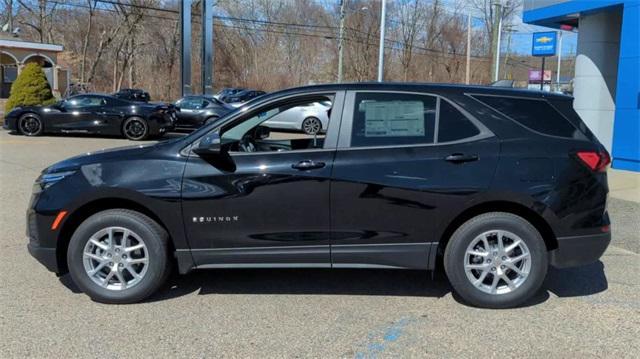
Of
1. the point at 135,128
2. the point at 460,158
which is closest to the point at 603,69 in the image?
the point at 460,158

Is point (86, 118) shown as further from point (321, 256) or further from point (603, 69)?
point (321, 256)

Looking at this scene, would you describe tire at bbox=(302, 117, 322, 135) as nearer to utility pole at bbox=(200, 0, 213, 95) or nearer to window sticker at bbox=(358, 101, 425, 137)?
utility pole at bbox=(200, 0, 213, 95)

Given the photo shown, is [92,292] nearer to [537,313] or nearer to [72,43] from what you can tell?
[537,313]

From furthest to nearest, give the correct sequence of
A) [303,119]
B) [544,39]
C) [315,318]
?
[544,39], [303,119], [315,318]

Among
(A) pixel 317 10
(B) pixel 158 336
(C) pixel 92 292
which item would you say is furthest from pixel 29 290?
(A) pixel 317 10

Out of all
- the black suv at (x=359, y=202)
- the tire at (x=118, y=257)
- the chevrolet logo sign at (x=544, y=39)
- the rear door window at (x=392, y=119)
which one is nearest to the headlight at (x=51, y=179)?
the black suv at (x=359, y=202)

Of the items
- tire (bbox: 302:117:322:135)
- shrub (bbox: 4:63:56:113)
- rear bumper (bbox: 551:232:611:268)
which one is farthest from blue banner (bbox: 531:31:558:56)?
rear bumper (bbox: 551:232:611:268)

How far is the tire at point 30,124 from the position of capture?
17.3 metres

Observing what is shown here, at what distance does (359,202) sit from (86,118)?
15.1m

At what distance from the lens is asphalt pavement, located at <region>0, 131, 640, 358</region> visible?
3.67 m

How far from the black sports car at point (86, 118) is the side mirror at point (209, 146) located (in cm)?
1389

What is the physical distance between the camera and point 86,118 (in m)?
17.3

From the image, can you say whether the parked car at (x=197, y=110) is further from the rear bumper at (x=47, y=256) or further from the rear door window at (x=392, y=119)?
the rear door window at (x=392, y=119)

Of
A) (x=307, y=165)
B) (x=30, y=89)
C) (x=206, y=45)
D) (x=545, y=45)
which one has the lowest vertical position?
(x=307, y=165)
